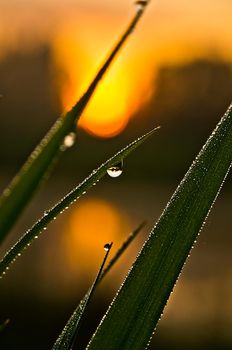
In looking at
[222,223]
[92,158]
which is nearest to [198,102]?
[92,158]

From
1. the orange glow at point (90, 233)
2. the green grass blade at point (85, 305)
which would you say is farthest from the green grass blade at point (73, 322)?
the orange glow at point (90, 233)

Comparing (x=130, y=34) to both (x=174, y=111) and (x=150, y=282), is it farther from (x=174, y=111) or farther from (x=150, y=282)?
(x=174, y=111)

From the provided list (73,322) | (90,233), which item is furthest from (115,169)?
(90,233)

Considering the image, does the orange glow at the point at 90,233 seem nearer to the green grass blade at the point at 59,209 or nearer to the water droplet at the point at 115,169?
the water droplet at the point at 115,169

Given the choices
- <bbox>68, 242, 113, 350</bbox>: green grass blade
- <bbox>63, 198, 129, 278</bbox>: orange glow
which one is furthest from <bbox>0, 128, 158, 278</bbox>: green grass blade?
<bbox>63, 198, 129, 278</bbox>: orange glow

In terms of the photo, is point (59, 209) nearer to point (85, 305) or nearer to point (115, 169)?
point (85, 305)

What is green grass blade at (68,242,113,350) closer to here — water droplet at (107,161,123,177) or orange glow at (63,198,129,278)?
water droplet at (107,161,123,177)
